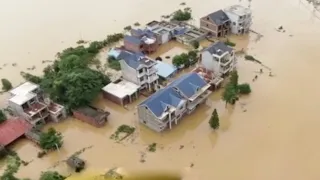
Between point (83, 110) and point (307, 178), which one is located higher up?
point (83, 110)

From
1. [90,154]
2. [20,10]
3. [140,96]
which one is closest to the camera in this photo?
[90,154]

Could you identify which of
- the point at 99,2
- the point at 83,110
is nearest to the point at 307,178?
the point at 83,110

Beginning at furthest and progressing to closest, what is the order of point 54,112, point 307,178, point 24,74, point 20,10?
point 20,10 → point 24,74 → point 54,112 → point 307,178

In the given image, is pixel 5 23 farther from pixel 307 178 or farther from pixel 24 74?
pixel 307 178

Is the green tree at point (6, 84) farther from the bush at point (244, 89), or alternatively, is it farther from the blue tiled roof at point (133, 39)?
the bush at point (244, 89)

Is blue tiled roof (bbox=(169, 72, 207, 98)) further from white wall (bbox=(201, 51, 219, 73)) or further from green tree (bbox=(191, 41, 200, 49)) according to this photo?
green tree (bbox=(191, 41, 200, 49))

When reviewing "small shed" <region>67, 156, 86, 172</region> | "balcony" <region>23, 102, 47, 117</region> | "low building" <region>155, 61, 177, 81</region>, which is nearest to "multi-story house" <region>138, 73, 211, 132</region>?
"low building" <region>155, 61, 177, 81</region>

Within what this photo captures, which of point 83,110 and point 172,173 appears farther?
point 83,110
